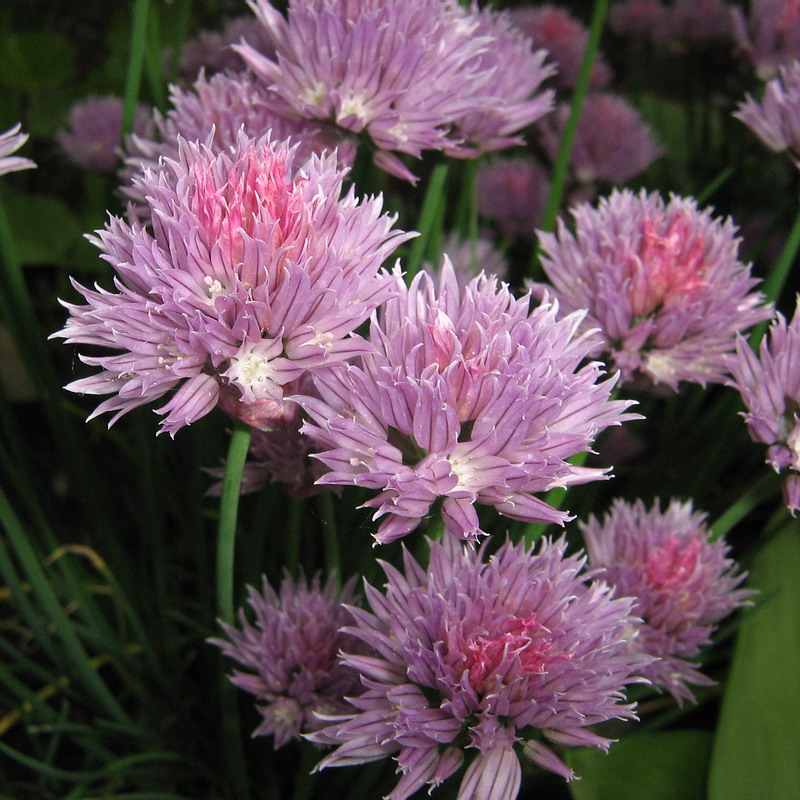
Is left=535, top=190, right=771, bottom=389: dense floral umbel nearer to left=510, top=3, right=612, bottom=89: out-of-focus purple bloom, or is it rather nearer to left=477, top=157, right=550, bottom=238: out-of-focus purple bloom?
left=477, top=157, right=550, bottom=238: out-of-focus purple bloom

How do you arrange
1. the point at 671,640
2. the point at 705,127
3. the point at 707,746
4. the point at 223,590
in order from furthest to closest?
the point at 705,127, the point at 707,746, the point at 671,640, the point at 223,590

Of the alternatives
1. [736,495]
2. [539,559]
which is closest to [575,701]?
[539,559]

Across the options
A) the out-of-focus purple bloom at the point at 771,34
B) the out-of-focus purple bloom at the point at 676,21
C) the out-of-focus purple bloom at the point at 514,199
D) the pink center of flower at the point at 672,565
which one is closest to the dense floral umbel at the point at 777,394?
the pink center of flower at the point at 672,565

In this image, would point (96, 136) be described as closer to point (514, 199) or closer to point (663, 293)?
point (514, 199)

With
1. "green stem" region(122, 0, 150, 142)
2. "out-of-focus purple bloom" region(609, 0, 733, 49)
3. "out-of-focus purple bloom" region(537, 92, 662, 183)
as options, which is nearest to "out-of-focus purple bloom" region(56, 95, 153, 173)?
"green stem" region(122, 0, 150, 142)

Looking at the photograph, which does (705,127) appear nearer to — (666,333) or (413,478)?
(666,333)

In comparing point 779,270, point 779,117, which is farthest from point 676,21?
point 779,270
